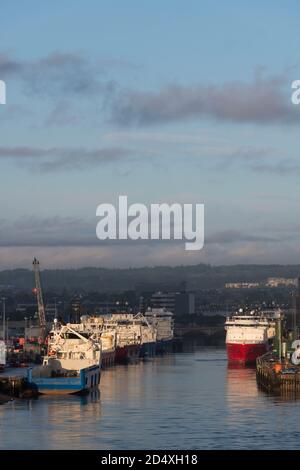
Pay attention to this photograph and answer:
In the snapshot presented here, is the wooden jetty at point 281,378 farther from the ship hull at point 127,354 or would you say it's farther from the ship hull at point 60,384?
the ship hull at point 127,354

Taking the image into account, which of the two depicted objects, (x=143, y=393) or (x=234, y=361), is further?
(x=234, y=361)

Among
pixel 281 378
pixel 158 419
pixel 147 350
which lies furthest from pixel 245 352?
pixel 158 419

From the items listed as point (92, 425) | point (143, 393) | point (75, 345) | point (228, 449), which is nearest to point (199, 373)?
point (75, 345)

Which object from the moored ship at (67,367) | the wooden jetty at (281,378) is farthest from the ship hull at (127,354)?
the wooden jetty at (281,378)
